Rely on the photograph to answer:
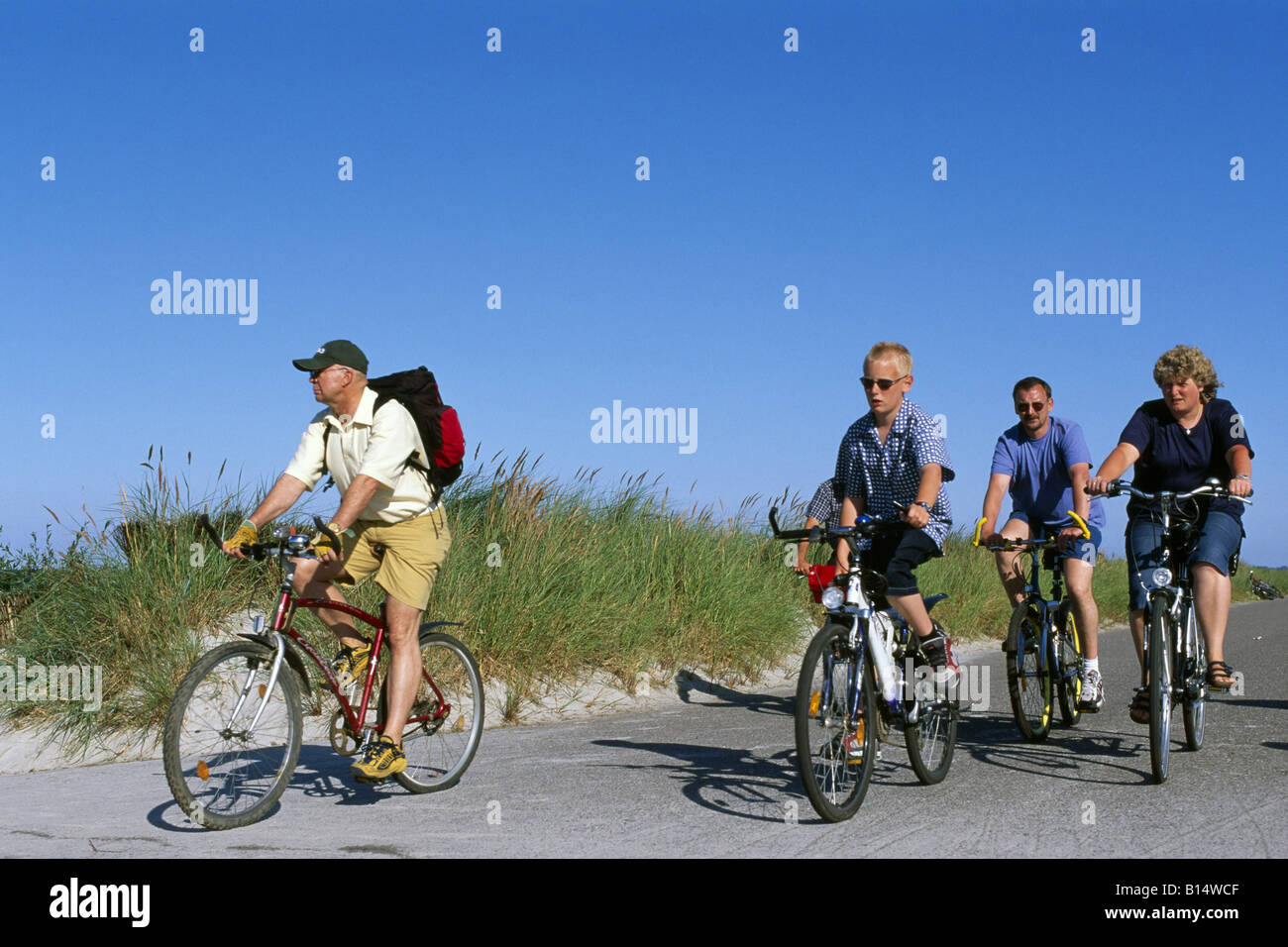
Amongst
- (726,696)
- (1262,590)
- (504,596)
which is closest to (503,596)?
(504,596)

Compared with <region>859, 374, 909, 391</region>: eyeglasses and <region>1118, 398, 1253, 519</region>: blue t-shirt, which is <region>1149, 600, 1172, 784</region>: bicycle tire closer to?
<region>1118, 398, 1253, 519</region>: blue t-shirt

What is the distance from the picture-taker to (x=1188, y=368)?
7281 mm

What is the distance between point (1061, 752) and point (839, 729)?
247 cm

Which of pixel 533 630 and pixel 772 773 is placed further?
pixel 533 630

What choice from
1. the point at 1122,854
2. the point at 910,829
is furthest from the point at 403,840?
the point at 1122,854

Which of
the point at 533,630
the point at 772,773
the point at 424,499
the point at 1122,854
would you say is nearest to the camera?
the point at 1122,854

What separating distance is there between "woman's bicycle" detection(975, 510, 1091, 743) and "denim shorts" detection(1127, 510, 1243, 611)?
354mm

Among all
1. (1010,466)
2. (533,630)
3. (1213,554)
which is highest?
(1010,466)

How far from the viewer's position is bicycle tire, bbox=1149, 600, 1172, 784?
6156mm

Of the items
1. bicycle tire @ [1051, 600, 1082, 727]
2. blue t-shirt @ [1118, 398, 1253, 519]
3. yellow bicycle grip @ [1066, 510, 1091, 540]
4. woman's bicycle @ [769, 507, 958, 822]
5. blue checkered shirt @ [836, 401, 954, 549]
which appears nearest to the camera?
woman's bicycle @ [769, 507, 958, 822]

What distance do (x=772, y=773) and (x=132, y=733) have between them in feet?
13.8

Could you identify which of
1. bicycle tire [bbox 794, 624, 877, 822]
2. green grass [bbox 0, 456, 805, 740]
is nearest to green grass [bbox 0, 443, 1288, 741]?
green grass [bbox 0, 456, 805, 740]
